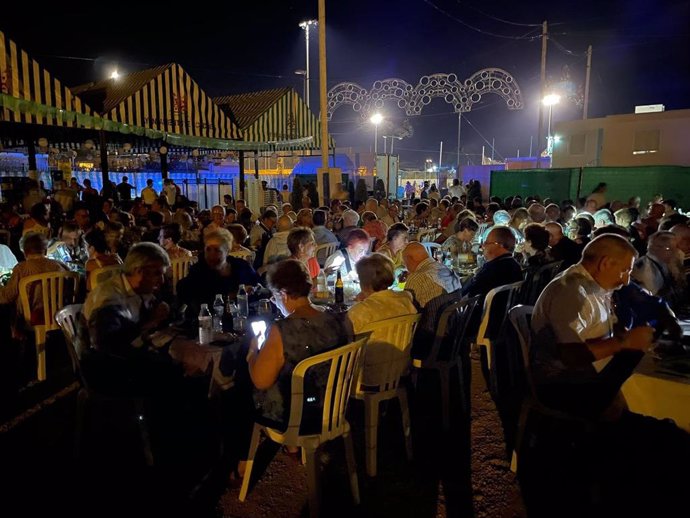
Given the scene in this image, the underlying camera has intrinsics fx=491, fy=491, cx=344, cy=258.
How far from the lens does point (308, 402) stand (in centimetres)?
282

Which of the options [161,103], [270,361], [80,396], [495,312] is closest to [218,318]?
[80,396]

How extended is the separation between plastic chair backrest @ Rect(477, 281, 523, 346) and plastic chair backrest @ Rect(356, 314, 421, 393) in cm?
129

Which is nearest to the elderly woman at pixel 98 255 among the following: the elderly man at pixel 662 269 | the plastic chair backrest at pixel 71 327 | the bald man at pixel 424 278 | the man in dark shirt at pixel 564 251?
the plastic chair backrest at pixel 71 327

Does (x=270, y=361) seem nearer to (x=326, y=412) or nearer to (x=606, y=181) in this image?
(x=326, y=412)

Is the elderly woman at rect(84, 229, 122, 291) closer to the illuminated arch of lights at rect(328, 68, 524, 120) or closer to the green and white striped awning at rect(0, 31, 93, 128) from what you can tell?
the green and white striped awning at rect(0, 31, 93, 128)

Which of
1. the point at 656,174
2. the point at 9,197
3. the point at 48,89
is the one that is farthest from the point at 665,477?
the point at 656,174

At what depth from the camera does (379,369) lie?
10.8 ft

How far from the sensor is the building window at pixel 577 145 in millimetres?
23703

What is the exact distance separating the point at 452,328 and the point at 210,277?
2280 millimetres

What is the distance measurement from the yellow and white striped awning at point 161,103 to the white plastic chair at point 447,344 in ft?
29.2

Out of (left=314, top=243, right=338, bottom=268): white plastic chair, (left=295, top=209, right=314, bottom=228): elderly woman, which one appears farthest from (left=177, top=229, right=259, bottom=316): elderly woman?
(left=295, top=209, right=314, bottom=228): elderly woman

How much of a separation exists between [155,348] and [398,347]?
180 centimetres

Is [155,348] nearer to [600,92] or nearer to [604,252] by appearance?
[604,252]

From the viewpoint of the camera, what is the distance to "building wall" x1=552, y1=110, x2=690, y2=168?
67.8ft
